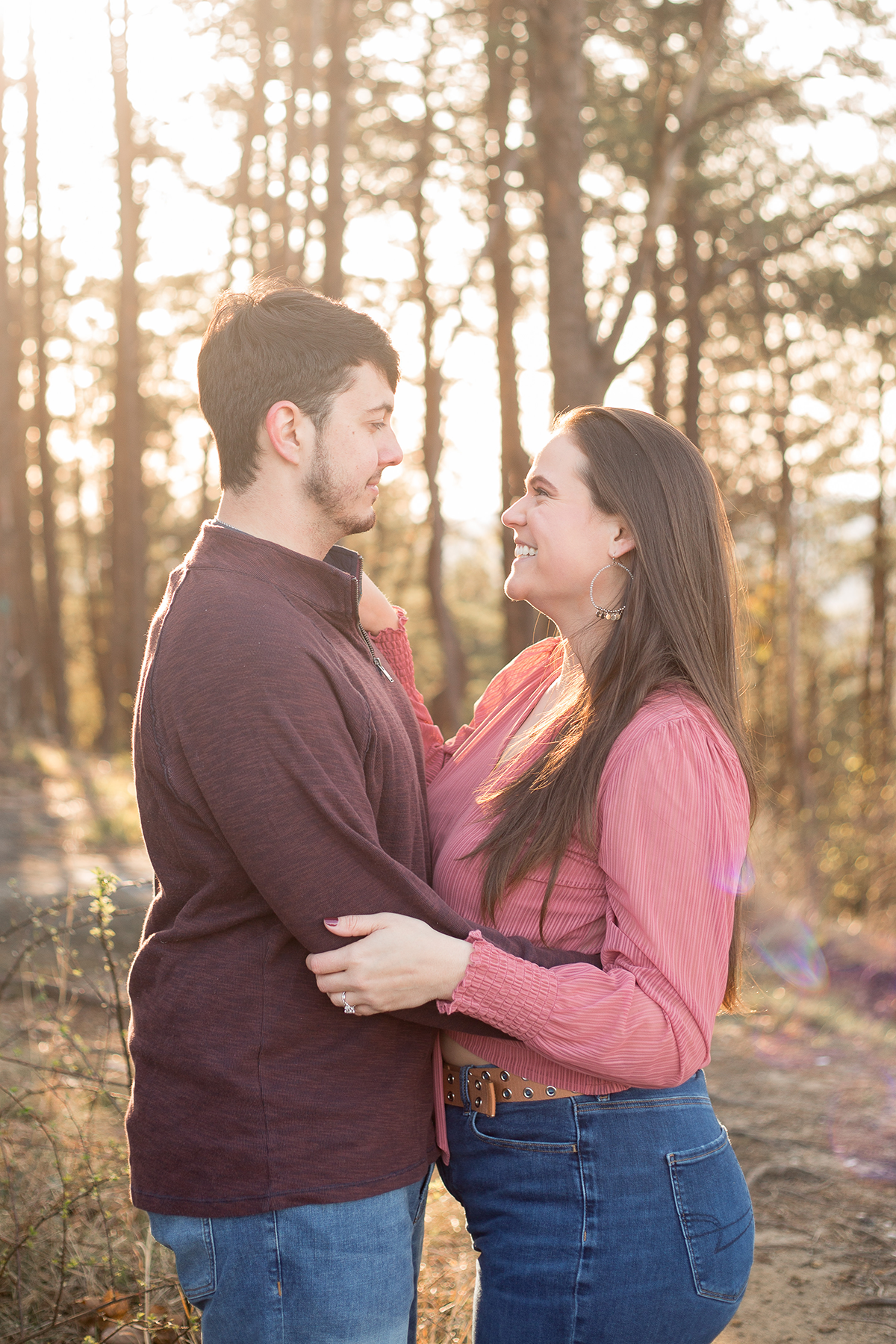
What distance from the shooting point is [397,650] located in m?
2.78

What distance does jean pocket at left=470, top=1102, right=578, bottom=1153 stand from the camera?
6.31ft

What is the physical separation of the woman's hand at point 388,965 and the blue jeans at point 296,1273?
0.34 meters

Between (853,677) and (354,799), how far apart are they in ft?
74.3

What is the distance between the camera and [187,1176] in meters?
1.81

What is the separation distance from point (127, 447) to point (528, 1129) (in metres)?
15.3

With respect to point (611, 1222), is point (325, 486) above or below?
above

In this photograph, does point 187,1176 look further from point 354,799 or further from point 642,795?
point 642,795

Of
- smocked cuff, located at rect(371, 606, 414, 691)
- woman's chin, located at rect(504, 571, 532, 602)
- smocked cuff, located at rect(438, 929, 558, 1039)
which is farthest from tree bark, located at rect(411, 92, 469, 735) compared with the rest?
smocked cuff, located at rect(438, 929, 558, 1039)

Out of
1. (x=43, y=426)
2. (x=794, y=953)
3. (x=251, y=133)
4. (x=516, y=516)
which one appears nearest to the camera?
(x=516, y=516)

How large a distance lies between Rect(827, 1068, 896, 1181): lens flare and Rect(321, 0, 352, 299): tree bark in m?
7.16

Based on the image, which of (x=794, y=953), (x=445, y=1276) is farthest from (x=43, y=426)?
(x=445, y=1276)

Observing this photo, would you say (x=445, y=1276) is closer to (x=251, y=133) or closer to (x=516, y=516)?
(x=516, y=516)

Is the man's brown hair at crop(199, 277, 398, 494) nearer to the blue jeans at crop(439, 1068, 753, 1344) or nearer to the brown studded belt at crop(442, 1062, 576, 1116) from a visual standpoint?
the brown studded belt at crop(442, 1062, 576, 1116)

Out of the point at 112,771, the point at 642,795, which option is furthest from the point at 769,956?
the point at 112,771
